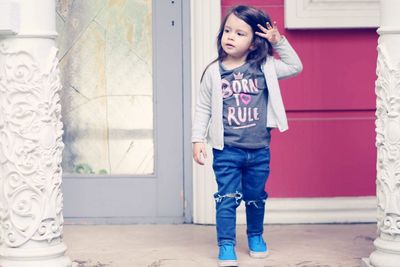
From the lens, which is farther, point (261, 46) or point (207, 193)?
point (207, 193)

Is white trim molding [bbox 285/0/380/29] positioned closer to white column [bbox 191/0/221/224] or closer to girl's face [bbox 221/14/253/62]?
white column [bbox 191/0/221/224]

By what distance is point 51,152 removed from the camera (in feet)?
14.2

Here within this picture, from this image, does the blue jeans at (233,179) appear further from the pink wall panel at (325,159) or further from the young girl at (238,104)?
the pink wall panel at (325,159)

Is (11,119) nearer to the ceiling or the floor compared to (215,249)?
nearer to the ceiling

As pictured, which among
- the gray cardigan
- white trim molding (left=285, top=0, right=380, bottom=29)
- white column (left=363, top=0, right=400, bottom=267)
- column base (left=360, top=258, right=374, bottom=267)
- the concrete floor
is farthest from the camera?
white trim molding (left=285, top=0, right=380, bottom=29)

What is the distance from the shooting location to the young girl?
4602mm

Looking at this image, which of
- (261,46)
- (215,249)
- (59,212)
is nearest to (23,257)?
(59,212)

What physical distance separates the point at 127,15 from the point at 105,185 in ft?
3.26

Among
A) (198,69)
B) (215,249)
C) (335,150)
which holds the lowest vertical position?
(215,249)

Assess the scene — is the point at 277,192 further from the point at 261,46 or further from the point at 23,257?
the point at 23,257

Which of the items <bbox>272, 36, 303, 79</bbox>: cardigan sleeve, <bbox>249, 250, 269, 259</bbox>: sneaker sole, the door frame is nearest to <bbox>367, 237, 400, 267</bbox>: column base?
<bbox>249, 250, 269, 259</bbox>: sneaker sole

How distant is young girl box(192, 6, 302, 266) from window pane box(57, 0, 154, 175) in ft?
3.76

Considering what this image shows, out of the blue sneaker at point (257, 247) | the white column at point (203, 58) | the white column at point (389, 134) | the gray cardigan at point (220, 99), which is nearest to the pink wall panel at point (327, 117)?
the white column at point (203, 58)

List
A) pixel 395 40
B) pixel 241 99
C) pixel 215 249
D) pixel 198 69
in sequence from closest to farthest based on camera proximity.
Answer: pixel 395 40 → pixel 241 99 → pixel 215 249 → pixel 198 69
